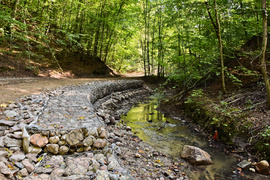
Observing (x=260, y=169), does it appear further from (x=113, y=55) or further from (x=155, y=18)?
(x=113, y=55)

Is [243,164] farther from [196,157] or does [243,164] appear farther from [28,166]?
[28,166]

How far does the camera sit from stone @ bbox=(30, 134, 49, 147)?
290 centimetres

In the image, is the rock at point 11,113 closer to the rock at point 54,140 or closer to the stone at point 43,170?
the rock at point 54,140

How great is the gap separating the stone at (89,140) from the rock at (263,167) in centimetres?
395

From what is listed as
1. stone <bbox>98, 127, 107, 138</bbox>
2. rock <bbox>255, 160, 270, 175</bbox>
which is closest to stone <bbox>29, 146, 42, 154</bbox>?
stone <bbox>98, 127, 107, 138</bbox>

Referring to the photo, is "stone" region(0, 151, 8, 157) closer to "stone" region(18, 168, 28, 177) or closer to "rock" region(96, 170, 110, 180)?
"stone" region(18, 168, 28, 177)

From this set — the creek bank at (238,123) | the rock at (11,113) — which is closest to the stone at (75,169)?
the rock at (11,113)

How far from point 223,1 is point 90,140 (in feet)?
27.6

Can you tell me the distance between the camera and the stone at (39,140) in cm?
290

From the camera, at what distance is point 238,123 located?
194 inches

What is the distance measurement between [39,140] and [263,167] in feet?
16.4

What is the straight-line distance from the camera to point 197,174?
12.2 ft

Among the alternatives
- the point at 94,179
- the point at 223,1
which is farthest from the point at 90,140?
the point at 223,1

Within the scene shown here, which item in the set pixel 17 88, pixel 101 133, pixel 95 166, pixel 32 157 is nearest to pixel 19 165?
pixel 32 157
